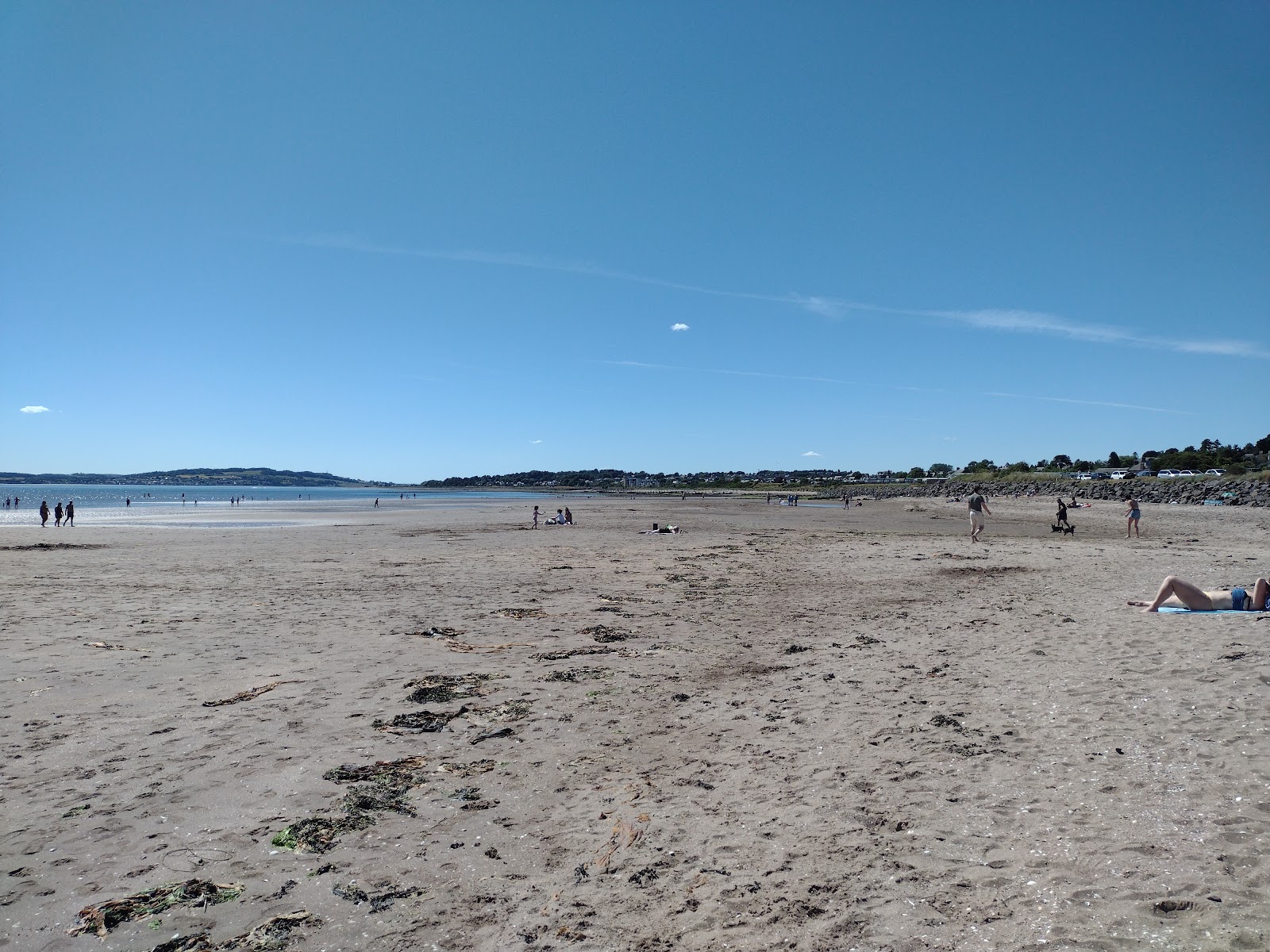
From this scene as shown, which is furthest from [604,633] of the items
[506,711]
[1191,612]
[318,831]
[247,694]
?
[1191,612]

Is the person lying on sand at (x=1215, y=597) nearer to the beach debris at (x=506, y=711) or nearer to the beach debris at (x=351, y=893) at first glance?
the beach debris at (x=506, y=711)

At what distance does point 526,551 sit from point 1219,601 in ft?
58.9

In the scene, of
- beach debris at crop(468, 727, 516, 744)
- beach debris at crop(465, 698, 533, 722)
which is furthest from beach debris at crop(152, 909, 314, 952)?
beach debris at crop(465, 698, 533, 722)

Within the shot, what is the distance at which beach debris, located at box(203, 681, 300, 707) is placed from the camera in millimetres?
6957

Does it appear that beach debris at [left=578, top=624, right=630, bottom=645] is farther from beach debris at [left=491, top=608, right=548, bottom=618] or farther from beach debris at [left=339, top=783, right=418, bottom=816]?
beach debris at [left=339, top=783, right=418, bottom=816]

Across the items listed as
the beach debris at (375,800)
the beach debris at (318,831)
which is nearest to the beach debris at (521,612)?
the beach debris at (375,800)

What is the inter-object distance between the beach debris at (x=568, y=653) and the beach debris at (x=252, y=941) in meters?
5.09

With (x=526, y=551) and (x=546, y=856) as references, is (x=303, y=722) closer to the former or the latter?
(x=546, y=856)

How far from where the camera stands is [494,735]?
20.4ft

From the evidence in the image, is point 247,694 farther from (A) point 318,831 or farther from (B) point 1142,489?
(B) point 1142,489

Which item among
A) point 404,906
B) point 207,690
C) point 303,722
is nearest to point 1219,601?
point 404,906

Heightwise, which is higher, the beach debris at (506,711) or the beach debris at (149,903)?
the beach debris at (506,711)

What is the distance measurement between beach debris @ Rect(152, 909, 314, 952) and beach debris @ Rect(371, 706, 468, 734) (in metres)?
2.61

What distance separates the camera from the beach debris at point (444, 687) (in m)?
7.14
